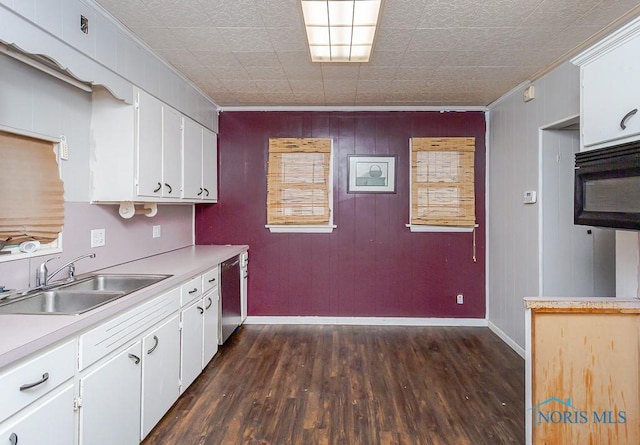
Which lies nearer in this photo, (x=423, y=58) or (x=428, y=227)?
(x=423, y=58)

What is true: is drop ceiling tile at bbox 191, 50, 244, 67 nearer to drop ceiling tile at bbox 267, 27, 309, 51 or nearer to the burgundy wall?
drop ceiling tile at bbox 267, 27, 309, 51

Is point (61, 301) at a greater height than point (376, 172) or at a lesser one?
lesser

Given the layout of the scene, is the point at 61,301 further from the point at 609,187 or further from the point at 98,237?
the point at 609,187

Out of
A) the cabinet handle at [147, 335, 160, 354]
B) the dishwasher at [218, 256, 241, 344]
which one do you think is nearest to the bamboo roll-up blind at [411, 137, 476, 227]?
the dishwasher at [218, 256, 241, 344]

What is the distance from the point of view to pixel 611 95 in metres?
1.71

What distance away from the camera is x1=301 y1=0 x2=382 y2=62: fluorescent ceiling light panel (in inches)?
84.5

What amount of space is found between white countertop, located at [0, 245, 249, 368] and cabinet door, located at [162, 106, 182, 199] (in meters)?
0.62

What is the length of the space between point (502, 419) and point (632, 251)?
1282 mm

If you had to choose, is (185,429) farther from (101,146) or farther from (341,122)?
(341,122)

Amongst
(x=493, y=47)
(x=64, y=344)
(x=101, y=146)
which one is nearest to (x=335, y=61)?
(x=493, y=47)

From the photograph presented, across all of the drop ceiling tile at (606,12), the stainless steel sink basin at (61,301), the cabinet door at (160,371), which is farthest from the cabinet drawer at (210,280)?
the drop ceiling tile at (606,12)

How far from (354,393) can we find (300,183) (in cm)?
232

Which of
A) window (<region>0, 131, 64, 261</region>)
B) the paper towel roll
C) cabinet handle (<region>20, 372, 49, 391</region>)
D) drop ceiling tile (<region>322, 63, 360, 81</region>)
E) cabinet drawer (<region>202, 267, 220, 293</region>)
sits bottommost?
cabinet handle (<region>20, 372, 49, 391</region>)

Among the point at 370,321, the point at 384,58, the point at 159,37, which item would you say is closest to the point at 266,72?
the point at 159,37
